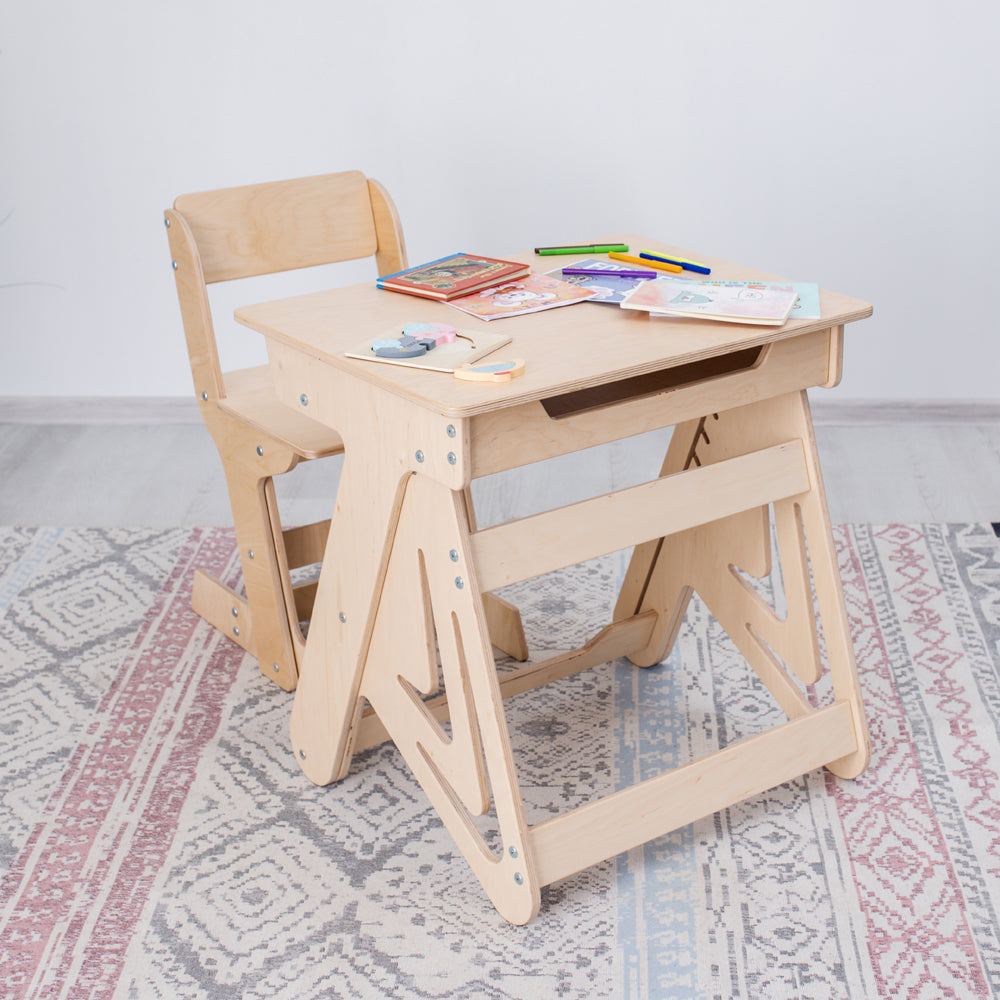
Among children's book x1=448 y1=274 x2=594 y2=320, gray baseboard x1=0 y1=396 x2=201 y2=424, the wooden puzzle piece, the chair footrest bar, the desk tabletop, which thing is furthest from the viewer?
gray baseboard x1=0 y1=396 x2=201 y2=424

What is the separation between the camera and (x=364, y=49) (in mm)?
2611

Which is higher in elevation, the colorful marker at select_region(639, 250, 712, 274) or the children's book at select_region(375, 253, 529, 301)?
the children's book at select_region(375, 253, 529, 301)

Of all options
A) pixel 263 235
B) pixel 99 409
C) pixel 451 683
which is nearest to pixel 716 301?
pixel 451 683

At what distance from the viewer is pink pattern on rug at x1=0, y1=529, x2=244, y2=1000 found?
51.7 inches

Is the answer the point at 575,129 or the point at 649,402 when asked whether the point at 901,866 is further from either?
the point at 575,129

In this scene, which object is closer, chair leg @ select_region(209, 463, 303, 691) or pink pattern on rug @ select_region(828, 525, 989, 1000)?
pink pattern on rug @ select_region(828, 525, 989, 1000)

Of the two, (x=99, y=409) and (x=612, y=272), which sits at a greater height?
(x=612, y=272)

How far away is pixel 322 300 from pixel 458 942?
0.81 m

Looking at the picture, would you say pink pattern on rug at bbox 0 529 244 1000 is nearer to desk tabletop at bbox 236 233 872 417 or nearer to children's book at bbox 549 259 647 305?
desk tabletop at bbox 236 233 872 417

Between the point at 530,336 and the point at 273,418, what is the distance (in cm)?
54

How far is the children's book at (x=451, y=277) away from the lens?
146 cm

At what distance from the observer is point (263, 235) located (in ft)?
5.78

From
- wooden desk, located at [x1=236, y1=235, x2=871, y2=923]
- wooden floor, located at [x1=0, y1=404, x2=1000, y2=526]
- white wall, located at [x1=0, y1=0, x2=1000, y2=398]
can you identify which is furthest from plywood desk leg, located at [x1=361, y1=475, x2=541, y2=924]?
white wall, located at [x1=0, y1=0, x2=1000, y2=398]

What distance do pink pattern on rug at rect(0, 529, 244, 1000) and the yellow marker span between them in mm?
915
